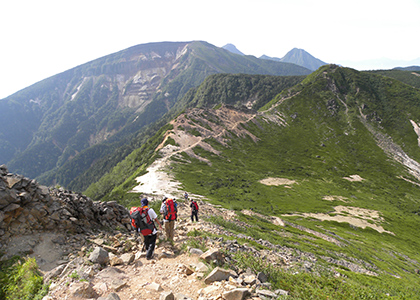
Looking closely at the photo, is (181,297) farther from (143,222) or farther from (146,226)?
(143,222)

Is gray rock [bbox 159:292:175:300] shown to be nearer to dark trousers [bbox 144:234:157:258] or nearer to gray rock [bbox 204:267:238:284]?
gray rock [bbox 204:267:238:284]

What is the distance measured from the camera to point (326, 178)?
115188 mm

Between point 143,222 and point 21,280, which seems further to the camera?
point 143,222

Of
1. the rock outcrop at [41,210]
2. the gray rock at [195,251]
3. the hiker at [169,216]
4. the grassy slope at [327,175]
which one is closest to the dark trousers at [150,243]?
the hiker at [169,216]

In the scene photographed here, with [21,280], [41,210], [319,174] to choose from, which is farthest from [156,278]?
[319,174]

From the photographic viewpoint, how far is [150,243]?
44.8 feet

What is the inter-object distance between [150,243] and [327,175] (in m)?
128

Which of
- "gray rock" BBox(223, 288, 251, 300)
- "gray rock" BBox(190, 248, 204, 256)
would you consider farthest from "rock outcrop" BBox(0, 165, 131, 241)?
"gray rock" BBox(223, 288, 251, 300)

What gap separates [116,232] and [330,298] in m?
17.5

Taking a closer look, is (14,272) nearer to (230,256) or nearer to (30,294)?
(30,294)

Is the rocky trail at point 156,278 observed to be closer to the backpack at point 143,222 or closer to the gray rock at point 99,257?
the gray rock at point 99,257

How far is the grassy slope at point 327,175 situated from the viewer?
149 ft

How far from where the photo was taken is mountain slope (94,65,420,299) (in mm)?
39438

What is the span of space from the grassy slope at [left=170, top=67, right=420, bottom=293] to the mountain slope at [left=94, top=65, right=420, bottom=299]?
49 centimetres
